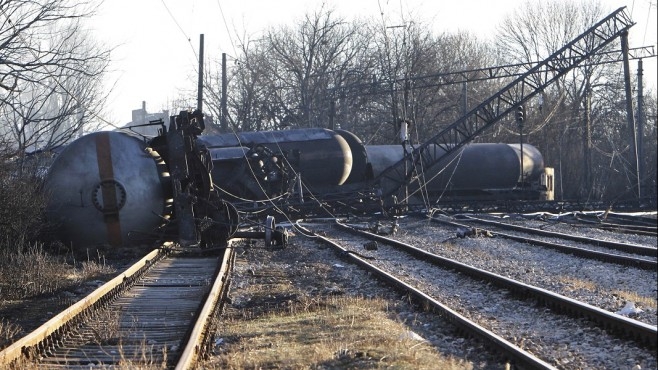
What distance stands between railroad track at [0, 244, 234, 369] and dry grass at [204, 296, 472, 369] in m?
0.33

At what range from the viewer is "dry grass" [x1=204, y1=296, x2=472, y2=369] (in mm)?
6645

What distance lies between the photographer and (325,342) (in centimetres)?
754

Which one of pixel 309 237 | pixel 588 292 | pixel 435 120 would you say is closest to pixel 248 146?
pixel 309 237

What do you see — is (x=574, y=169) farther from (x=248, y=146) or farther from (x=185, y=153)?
(x=185, y=153)

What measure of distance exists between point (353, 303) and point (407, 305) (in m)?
0.62

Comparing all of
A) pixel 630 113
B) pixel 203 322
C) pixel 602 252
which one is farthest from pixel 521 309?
pixel 630 113

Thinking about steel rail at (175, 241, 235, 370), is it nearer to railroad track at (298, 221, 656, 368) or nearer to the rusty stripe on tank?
railroad track at (298, 221, 656, 368)

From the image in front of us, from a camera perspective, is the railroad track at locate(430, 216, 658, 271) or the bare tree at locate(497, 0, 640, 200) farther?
the bare tree at locate(497, 0, 640, 200)

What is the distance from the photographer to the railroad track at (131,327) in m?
6.79

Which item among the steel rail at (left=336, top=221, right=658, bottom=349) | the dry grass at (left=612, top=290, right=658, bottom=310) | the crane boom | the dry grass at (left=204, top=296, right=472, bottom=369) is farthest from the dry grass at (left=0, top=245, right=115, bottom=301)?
the crane boom

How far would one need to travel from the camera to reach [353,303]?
10.2 meters

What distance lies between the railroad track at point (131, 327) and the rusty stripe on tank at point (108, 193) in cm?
399

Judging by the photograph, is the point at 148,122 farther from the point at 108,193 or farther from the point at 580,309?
the point at 580,309

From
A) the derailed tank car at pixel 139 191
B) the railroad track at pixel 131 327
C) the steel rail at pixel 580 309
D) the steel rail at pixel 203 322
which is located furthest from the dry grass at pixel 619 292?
the derailed tank car at pixel 139 191
